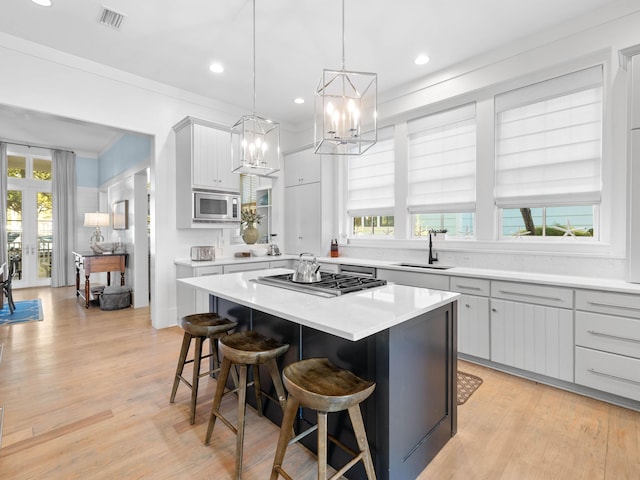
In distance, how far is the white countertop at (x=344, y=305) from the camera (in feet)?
4.52

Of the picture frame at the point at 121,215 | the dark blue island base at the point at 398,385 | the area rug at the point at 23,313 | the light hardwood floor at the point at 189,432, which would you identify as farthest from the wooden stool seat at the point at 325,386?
the picture frame at the point at 121,215

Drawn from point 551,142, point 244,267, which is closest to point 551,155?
point 551,142

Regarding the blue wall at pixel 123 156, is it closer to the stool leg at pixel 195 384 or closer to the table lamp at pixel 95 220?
the table lamp at pixel 95 220

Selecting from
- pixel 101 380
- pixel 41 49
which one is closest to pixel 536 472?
pixel 101 380

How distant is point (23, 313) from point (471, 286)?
6.34 m

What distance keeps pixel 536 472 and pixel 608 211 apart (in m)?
2.27

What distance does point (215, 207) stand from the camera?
14.8 ft

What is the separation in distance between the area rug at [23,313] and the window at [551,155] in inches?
254

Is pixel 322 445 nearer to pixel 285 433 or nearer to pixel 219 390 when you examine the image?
pixel 285 433

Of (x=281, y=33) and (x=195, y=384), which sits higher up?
(x=281, y=33)

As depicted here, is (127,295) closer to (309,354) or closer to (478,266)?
(309,354)

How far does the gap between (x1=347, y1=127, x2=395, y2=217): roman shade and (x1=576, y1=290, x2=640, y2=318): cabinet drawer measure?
8.07ft

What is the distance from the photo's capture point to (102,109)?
382cm

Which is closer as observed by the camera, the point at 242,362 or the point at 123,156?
the point at 242,362
